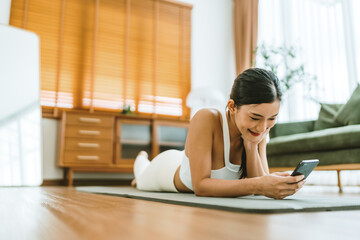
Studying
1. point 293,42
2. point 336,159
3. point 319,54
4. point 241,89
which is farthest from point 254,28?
point 241,89

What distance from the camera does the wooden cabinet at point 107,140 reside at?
3.44 meters

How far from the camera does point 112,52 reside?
426 cm

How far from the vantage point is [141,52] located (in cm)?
445

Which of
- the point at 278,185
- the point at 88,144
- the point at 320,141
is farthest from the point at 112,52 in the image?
the point at 278,185

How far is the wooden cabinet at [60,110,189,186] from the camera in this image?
136 inches

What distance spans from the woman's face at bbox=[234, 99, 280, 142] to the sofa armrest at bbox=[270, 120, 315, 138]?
6.92 ft

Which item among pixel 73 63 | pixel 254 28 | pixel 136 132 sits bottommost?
pixel 136 132

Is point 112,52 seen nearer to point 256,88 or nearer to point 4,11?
point 4,11

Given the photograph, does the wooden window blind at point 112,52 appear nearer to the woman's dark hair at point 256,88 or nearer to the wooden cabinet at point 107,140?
the wooden cabinet at point 107,140

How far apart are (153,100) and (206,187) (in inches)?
128

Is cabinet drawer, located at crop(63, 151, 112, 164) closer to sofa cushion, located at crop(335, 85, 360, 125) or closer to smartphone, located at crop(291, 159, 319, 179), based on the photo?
sofa cushion, located at crop(335, 85, 360, 125)

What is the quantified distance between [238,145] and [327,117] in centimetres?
194

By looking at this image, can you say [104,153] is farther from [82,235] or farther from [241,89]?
[82,235]

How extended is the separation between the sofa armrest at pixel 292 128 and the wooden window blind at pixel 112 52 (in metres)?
1.63
